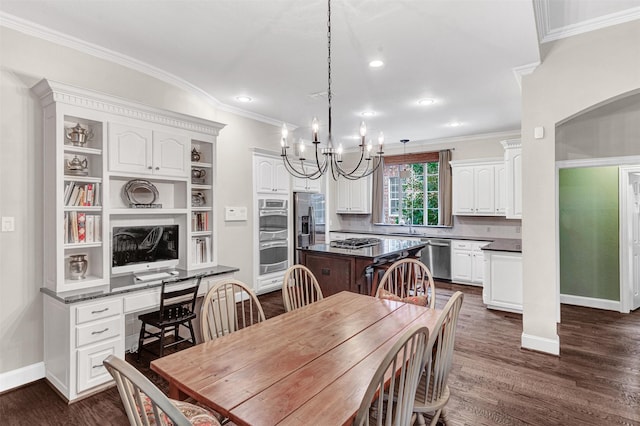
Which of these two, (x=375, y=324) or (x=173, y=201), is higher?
(x=173, y=201)

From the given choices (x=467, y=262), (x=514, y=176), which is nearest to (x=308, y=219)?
(x=467, y=262)

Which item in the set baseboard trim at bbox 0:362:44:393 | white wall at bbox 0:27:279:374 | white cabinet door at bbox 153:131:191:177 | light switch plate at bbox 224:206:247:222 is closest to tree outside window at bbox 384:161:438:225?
light switch plate at bbox 224:206:247:222

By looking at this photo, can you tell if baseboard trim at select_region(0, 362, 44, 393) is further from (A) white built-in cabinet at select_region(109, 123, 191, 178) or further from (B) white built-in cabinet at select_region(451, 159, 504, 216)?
(B) white built-in cabinet at select_region(451, 159, 504, 216)

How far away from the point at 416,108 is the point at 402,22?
232 cm

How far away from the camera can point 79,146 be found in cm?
294

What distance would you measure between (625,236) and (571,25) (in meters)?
3.00

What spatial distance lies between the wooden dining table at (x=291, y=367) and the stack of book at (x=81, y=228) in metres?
1.79

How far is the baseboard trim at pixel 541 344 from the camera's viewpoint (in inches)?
127

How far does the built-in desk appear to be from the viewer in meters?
2.53

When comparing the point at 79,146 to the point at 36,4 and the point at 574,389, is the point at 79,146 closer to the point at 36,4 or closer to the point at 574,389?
the point at 36,4

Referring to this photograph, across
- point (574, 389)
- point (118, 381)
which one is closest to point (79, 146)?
point (118, 381)

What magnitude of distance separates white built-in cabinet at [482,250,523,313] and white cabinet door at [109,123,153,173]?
433cm

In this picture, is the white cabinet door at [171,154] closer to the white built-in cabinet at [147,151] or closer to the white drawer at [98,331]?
the white built-in cabinet at [147,151]

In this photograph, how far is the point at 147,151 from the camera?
3.26 m
